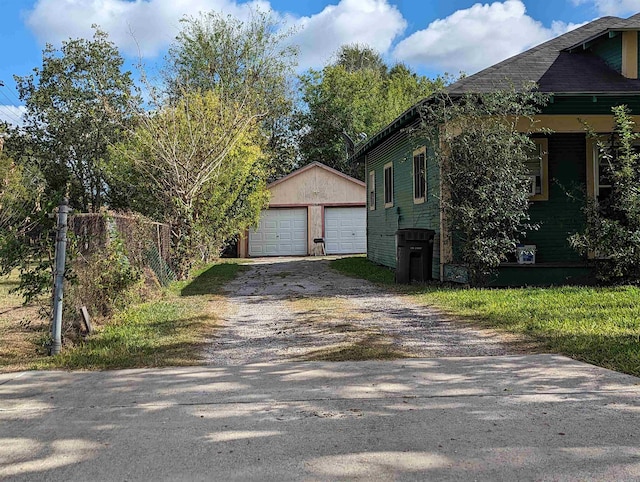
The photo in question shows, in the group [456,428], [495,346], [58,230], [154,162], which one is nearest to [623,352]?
[495,346]

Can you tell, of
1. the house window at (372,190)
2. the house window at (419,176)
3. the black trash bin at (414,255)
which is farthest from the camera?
the house window at (372,190)

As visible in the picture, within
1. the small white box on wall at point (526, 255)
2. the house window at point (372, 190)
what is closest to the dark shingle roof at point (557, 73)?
the small white box on wall at point (526, 255)

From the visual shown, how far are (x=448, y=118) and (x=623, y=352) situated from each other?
639 cm

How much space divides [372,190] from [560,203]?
8268 mm

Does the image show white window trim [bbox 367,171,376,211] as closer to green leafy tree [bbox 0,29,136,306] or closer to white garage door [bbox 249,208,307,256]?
white garage door [bbox 249,208,307,256]

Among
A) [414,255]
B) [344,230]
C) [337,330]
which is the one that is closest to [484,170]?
[414,255]

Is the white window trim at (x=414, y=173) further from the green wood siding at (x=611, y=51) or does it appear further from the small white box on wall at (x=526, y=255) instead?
the green wood siding at (x=611, y=51)

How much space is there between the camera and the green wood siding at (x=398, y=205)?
13.4 m

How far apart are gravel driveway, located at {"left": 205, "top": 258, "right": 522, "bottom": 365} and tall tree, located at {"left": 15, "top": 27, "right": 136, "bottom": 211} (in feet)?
81.3

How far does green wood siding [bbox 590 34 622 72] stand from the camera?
13788mm

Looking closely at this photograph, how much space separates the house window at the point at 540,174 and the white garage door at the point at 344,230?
48.3 feet

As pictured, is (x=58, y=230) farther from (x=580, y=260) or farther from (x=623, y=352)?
(x=580, y=260)

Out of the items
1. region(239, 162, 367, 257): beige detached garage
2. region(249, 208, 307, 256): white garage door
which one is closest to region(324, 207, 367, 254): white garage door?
region(239, 162, 367, 257): beige detached garage

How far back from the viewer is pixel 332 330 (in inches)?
313
